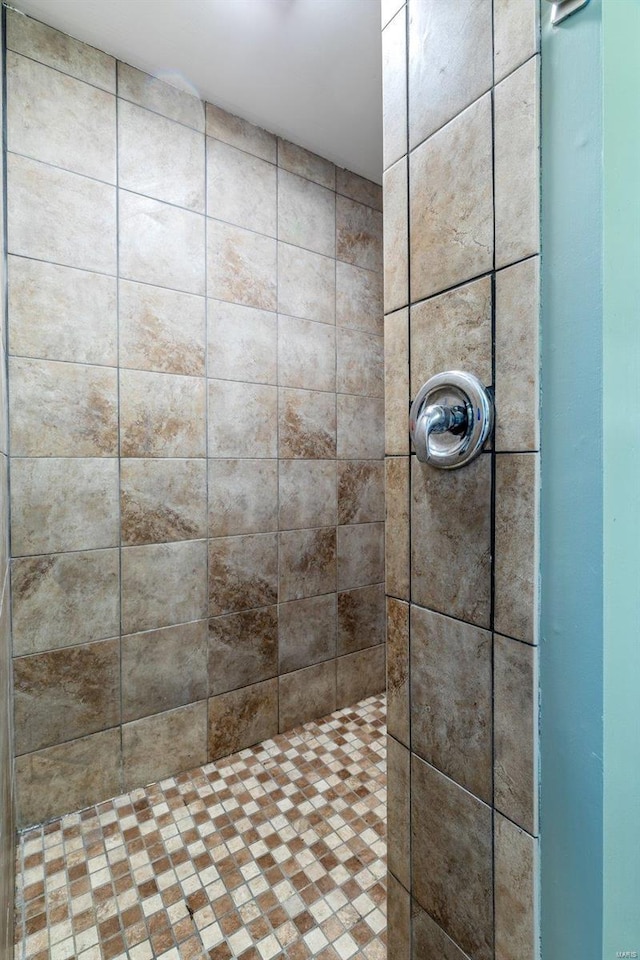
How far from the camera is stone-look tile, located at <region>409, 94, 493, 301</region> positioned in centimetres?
63

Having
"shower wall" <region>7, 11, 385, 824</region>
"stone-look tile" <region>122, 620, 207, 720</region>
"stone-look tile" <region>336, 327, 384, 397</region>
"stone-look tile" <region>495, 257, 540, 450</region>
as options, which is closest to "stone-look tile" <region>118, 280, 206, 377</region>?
"shower wall" <region>7, 11, 385, 824</region>

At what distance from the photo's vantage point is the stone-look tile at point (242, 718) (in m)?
1.69

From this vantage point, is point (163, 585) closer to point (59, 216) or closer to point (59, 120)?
point (59, 216)

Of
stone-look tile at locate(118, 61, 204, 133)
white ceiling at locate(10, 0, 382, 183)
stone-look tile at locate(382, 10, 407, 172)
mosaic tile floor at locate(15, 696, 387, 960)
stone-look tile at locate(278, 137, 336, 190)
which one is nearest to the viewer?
stone-look tile at locate(382, 10, 407, 172)

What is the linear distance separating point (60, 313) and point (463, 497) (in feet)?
4.42

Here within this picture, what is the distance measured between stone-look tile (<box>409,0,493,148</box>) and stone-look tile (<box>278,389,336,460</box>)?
1.17 meters

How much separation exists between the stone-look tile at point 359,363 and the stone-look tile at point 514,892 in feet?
5.40

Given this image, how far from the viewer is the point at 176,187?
5.20 ft

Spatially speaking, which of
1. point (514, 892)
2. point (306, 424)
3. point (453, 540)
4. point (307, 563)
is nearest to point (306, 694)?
point (307, 563)

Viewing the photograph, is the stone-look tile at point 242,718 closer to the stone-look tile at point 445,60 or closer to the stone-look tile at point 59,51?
the stone-look tile at point 445,60

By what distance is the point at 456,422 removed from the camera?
2.09 ft

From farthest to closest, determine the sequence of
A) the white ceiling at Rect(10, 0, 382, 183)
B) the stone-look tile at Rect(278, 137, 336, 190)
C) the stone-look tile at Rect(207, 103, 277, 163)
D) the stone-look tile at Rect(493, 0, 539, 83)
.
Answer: the stone-look tile at Rect(278, 137, 336, 190) < the stone-look tile at Rect(207, 103, 277, 163) < the white ceiling at Rect(10, 0, 382, 183) < the stone-look tile at Rect(493, 0, 539, 83)

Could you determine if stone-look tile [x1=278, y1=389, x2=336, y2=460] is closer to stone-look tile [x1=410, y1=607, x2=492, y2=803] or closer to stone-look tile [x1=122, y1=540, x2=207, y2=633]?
stone-look tile [x1=122, y1=540, x2=207, y2=633]

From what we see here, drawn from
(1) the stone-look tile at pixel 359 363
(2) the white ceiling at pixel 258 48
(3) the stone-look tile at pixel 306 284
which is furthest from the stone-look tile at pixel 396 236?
(1) the stone-look tile at pixel 359 363
